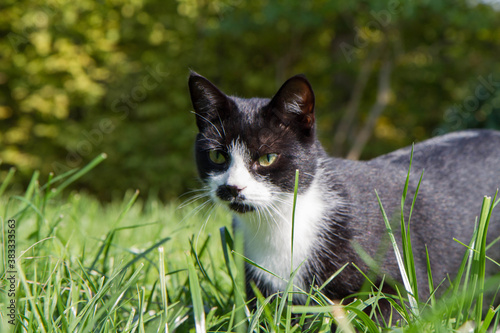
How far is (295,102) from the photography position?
1682 mm

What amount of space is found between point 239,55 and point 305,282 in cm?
772

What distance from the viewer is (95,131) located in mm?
8328

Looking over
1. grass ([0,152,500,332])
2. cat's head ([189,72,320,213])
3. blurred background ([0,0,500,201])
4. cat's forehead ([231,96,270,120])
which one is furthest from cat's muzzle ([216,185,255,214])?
blurred background ([0,0,500,201])

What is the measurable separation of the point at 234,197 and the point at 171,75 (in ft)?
24.1

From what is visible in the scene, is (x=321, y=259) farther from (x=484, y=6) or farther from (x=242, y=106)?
(x=484, y=6)

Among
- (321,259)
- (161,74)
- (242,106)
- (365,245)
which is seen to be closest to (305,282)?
(321,259)

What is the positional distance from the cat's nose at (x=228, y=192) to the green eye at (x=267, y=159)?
16 centimetres

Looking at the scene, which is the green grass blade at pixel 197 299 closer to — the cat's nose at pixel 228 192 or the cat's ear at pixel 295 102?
the cat's nose at pixel 228 192

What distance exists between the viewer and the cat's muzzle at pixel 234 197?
159 centimetres

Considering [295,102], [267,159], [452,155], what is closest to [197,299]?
[267,159]

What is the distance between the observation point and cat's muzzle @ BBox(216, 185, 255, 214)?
1595mm

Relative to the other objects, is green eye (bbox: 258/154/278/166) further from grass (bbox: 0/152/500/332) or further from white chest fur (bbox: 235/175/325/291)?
grass (bbox: 0/152/500/332)

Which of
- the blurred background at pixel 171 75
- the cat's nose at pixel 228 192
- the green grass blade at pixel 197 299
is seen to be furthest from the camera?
the blurred background at pixel 171 75

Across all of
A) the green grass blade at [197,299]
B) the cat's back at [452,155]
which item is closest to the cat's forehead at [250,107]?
the cat's back at [452,155]
